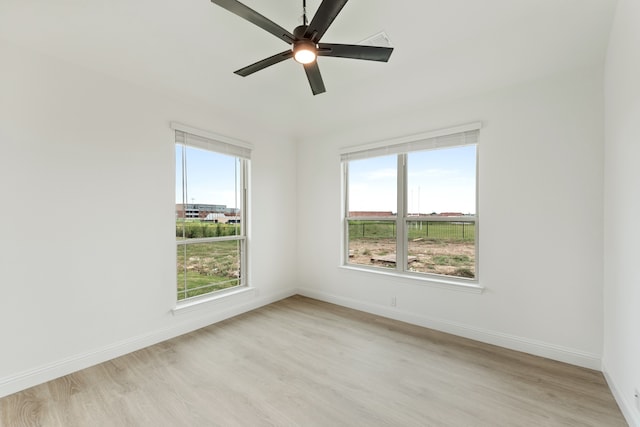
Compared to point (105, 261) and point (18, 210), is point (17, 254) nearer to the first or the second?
point (18, 210)

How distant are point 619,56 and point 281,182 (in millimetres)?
3691

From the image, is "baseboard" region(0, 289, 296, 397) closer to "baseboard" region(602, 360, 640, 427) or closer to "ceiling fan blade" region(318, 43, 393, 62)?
"ceiling fan blade" region(318, 43, 393, 62)

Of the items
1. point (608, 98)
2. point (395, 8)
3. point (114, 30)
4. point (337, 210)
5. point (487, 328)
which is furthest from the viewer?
point (337, 210)

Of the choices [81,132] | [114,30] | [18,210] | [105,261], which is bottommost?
[105,261]

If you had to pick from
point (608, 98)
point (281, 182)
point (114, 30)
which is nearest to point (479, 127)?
point (608, 98)

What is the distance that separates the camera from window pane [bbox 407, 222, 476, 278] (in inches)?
126

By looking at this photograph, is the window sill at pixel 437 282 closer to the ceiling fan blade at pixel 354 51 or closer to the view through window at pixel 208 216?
the view through window at pixel 208 216

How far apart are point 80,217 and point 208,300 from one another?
159cm

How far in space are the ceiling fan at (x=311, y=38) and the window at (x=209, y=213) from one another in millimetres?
1633

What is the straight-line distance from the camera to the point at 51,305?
2.29 m

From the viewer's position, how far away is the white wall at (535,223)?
2447mm

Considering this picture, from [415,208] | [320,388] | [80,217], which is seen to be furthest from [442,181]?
[80,217]

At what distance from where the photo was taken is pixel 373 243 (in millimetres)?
3969

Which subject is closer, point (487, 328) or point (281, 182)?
point (487, 328)
